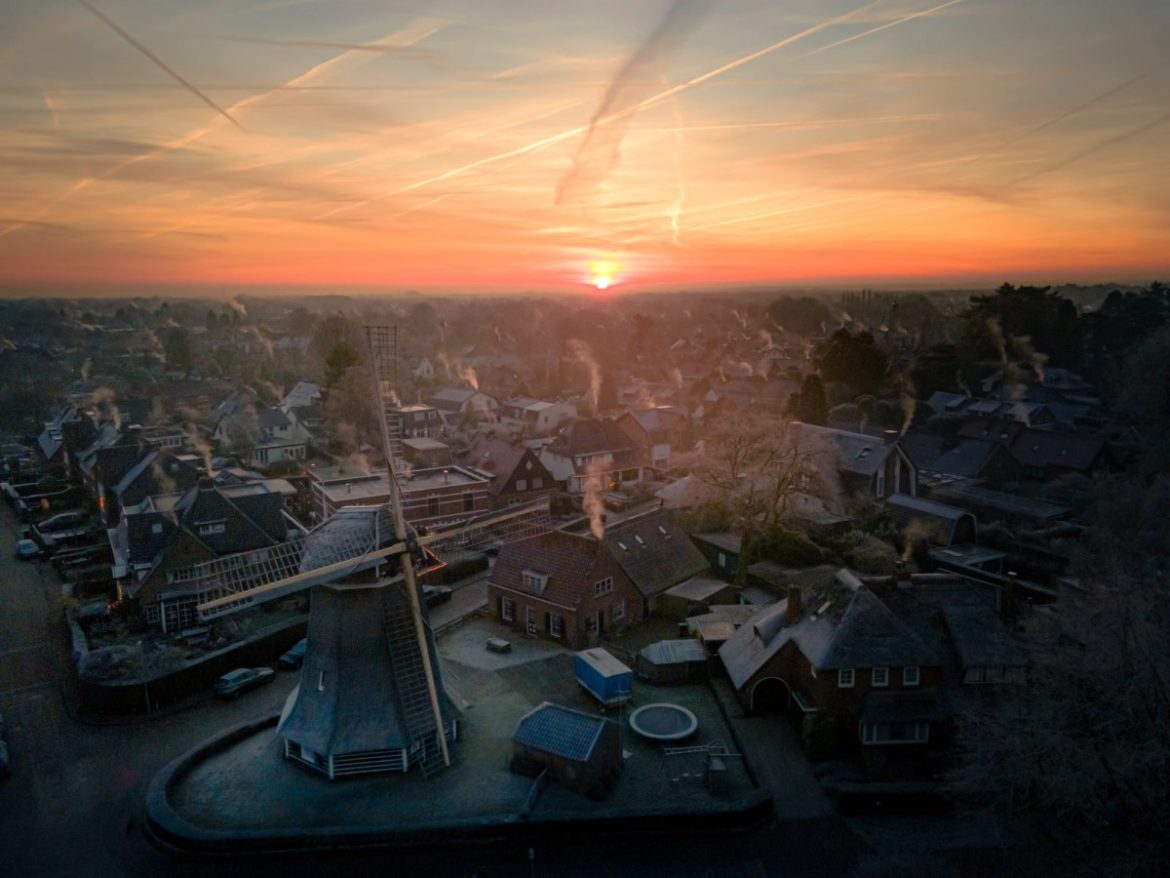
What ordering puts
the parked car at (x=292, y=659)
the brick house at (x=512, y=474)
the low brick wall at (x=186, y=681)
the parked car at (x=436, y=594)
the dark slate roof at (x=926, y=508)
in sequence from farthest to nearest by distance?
the brick house at (x=512, y=474) → the dark slate roof at (x=926, y=508) → the parked car at (x=436, y=594) → the parked car at (x=292, y=659) → the low brick wall at (x=186, y=681)

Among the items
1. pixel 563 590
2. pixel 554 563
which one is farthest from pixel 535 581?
pixel 563 590

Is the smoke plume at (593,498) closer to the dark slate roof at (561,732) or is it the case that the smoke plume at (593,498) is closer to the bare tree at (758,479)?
the bare tree at (758,479)

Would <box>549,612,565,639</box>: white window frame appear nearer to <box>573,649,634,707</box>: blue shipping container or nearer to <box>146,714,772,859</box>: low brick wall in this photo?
<box>573,649,634,707</box>: blue shipping container

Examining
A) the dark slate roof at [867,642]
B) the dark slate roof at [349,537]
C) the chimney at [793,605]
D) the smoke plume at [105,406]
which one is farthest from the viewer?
the smoke plume at [105,406]

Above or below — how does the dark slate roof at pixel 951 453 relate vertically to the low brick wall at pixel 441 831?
above

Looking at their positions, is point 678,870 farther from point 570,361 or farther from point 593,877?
Answer: point 570,361

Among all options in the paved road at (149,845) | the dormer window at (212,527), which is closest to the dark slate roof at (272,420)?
the dormer window at (212,527)

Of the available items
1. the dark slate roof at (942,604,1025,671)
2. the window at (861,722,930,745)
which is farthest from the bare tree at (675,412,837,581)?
the window at (861,722,930,745)
